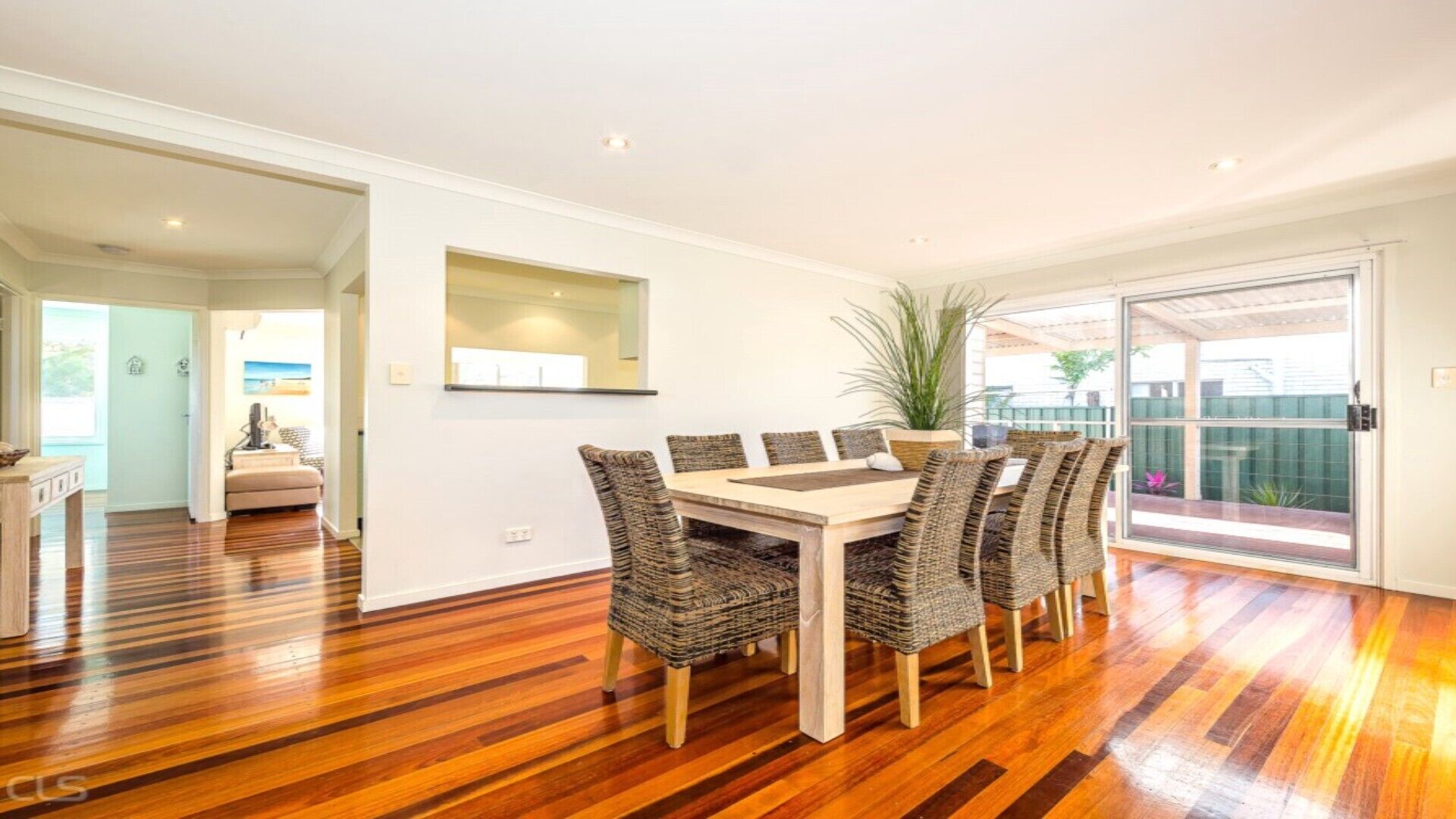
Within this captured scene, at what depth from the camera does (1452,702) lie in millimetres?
2084

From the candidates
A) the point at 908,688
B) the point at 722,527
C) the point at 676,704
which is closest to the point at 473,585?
the point at 722,527

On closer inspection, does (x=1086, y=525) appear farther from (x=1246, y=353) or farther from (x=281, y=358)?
(x=281, y=358)

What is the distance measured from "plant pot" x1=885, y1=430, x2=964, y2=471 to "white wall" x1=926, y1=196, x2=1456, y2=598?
2.58 meters

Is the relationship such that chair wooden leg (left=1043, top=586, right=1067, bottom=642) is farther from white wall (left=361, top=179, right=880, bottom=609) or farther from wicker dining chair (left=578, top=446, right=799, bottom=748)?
white wall (left=361, top=179, right=880, bottom=609)

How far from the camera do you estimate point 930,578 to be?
1994 mm

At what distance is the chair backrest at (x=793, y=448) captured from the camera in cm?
346

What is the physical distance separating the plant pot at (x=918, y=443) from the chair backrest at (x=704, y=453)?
0.80 metres

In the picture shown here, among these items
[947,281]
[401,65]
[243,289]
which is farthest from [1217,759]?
[243,289]

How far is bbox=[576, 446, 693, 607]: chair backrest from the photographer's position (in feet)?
5.92

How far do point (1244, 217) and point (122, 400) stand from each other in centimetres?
943

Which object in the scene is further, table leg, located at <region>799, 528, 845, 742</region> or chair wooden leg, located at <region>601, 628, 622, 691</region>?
chair wooden leg, located at <region>601, 628, 622, 691</region>

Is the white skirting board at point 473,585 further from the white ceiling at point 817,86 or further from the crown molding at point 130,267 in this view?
the crown molding at point 130,267

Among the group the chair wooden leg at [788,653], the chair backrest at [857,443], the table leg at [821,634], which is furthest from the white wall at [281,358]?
the table leg at [821,634]

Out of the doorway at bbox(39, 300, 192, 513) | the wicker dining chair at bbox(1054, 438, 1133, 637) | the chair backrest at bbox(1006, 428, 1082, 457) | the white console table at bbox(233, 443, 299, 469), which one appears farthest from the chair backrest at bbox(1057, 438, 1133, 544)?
the doorway at bbox(39, 300, 192, 513)
